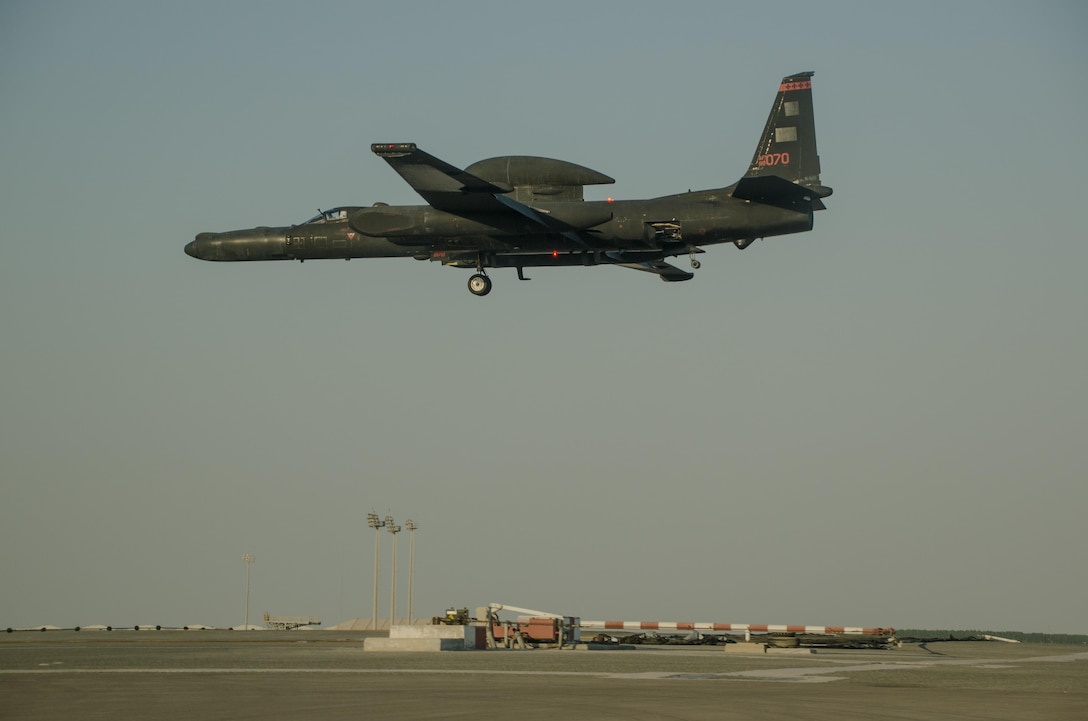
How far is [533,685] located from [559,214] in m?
16.2

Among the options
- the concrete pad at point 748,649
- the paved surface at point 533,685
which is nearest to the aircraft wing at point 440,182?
the paved surface at point 533,685

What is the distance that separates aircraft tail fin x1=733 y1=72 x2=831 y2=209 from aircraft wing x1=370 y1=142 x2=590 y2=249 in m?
6.17

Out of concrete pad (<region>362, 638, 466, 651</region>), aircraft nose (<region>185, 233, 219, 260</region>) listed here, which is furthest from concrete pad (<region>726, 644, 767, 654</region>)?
aircraft nose (<region>185, 233, 219, 260</region>)

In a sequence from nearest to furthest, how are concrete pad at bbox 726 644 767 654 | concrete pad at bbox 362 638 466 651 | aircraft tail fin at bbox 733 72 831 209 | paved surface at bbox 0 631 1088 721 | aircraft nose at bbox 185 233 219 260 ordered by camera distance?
paved surface at bbox 0 631 1088 721
aircraft tail fin at bbox 733 72 831 209
concrete pad at bbox 726 644 767 654
concrete pad at bbox 362 638 466 651
aircraft nose at bbox 185 233 219 260

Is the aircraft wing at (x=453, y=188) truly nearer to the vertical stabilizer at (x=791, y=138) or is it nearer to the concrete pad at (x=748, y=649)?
the vertical stabilizer at (x=791, y=138)

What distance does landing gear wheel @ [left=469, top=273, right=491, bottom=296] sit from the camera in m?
38.2

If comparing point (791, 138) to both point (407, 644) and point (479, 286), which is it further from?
point (407, 644)

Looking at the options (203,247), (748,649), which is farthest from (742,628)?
(203,247)

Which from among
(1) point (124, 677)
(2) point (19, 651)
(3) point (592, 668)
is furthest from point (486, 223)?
(2) point (19, 651)

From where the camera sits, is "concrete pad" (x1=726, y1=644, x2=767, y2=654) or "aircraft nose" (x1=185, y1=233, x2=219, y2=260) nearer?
"concrete pad" (x1=726, y1=644, x2=767, y2=654)

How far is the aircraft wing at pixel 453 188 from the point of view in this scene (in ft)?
112

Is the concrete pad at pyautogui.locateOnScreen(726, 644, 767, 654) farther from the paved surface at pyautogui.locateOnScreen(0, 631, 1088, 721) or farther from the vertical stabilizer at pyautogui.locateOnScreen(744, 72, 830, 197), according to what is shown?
the vertical stabilizer at pyautogui.locateOnScreen(744, 72, 830, 197)

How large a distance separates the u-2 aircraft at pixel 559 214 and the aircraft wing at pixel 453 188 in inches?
1.2

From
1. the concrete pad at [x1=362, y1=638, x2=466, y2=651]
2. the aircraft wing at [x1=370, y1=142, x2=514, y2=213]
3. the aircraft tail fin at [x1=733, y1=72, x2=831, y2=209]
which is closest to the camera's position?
the aircraft wing at [x1=370, y1=142, x2=514, y2=213]
